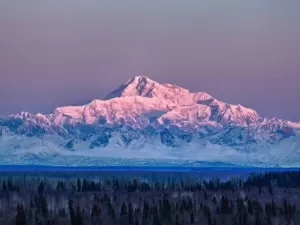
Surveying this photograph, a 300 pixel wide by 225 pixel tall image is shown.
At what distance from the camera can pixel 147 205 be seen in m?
136

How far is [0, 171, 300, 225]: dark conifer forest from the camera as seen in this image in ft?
404

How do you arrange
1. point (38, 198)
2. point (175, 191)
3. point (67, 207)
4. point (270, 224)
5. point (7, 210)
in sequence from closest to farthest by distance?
1. point (270, 224)
2. point (7, 210)
3. point (67, 207)
4. point (38, 198)
5. point (175, 191)

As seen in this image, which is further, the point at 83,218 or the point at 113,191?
the point at 113,191

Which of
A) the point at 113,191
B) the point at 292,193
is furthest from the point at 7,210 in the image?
the point at 292,193

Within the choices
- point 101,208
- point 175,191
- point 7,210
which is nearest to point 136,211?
point 101,208

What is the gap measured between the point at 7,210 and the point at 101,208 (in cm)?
1474

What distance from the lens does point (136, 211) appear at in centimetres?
13362

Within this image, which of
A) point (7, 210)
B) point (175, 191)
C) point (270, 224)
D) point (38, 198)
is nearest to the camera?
point (270, 224)

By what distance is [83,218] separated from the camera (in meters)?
123

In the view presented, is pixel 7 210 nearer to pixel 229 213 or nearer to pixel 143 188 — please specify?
pixel 229 213

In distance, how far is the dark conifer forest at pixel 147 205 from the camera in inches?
4845

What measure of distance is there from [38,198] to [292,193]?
142 ft

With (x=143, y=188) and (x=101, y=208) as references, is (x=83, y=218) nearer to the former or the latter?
(x=101, y=208)

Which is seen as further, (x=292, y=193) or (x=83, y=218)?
(x=292, y=193)
